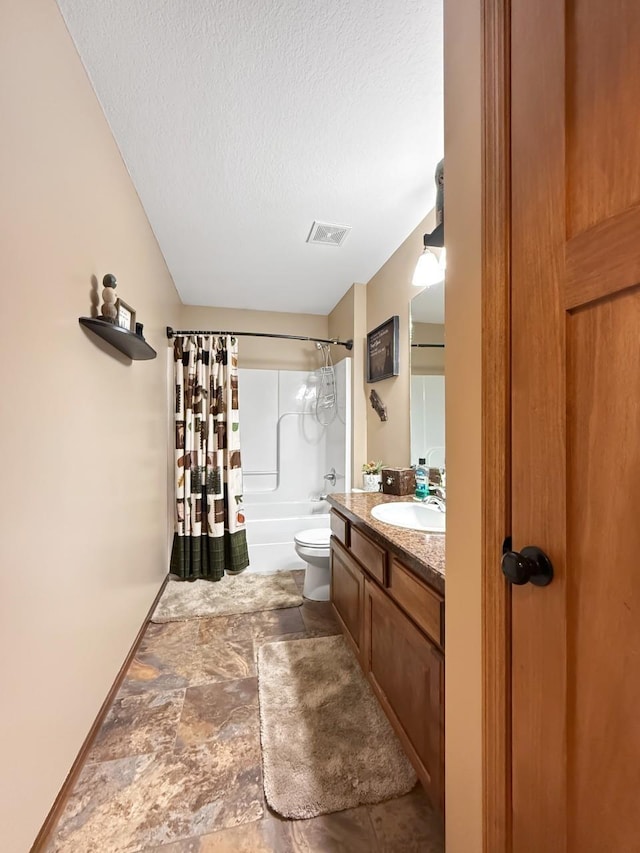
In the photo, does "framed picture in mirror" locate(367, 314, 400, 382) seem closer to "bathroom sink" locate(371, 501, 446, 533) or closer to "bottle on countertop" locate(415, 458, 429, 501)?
"bottle on countertop" locate(415, 458, 429, 501)

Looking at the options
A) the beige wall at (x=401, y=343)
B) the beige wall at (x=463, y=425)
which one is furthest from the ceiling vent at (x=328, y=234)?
the beige wall at (x=463, y=425)

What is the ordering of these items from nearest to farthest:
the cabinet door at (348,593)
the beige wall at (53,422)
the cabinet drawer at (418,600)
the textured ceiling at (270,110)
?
the beige wall at (53,422) < the cabinet drawer at (418,600) < the textured ceiling at (270,110) < the cabinet door at (348,593)

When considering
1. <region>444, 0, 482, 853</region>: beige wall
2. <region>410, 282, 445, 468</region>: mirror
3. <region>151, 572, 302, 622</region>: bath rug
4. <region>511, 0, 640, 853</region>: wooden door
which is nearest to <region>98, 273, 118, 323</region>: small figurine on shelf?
<region>444, 0, 482, 853</region>: beige wall

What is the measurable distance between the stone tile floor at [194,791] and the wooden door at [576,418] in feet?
2.25

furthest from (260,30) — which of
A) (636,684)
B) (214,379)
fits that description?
(214,379)

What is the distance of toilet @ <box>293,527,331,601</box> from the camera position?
2.40 meters

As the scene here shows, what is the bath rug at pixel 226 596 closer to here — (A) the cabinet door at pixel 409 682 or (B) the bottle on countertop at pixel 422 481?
(A) the cabinet door at pixel 409 682

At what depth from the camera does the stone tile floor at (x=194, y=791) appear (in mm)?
1046

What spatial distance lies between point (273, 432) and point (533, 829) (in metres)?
3.42

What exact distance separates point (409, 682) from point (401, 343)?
1.91 meters

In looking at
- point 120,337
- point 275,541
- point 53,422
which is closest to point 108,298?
point 120,337

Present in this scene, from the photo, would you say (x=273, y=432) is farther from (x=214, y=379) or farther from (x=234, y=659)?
(x=234, y=659)

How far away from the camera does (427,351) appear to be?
7.00ft

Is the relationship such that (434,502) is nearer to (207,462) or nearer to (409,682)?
(409,682)
